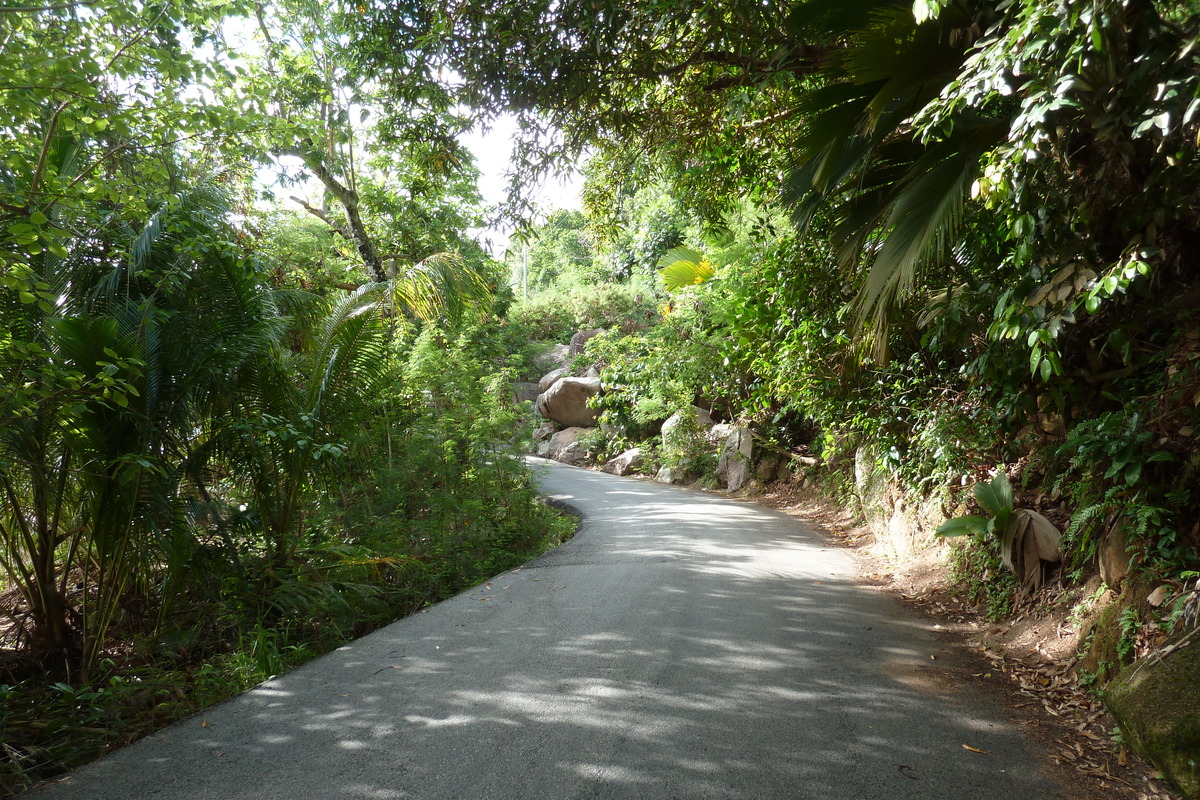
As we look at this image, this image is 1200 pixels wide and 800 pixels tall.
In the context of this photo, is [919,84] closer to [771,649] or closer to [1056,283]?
[1056,283]

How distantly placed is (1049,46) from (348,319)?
6774 millimetres

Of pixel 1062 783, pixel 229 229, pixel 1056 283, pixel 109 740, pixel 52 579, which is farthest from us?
pixel 229 229

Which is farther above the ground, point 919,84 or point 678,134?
point 678,134

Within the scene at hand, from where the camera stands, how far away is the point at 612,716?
383 centimetres

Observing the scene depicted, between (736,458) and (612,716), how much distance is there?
12.6 m

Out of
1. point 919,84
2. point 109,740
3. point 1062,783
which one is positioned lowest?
point 109,740

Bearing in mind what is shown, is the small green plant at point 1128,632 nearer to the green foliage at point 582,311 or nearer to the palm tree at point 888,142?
the palm tree at point 888,142

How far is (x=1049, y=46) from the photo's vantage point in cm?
338

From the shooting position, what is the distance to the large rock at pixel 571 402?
26.3 metres

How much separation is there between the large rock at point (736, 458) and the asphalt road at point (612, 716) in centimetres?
940

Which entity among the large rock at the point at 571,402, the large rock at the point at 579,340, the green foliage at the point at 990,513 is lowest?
the green foliage at the point at 990,513

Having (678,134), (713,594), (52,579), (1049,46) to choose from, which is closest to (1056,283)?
(1049,46)

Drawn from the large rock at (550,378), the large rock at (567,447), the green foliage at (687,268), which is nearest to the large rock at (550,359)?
the large rock at (550,378)

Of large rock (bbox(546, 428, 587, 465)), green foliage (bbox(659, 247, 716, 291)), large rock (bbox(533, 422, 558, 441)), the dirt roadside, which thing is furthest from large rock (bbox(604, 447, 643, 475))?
the dirt roadside
